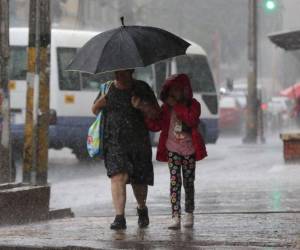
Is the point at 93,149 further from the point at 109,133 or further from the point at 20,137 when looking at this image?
the point at 20,137

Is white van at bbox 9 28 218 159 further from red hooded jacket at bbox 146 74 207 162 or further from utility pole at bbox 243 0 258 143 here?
red hooded jacket at bbox 146 74 207 162

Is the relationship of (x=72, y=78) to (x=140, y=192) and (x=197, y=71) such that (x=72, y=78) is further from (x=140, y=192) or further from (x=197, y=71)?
(x=140, y=192)

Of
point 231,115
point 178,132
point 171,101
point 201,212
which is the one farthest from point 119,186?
point 231,115

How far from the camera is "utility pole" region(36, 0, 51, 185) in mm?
12547

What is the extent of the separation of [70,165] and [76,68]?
13.5 metres

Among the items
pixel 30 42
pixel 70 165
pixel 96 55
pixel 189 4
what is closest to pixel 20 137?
pixel 70 165

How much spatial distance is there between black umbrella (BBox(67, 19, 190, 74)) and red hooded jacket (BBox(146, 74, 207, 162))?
0.27 m

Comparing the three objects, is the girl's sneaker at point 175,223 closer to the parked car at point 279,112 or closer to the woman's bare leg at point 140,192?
the woman's bare leg at point 140,192

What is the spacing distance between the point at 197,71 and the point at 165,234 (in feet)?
53.7

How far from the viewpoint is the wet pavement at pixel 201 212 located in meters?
8.66

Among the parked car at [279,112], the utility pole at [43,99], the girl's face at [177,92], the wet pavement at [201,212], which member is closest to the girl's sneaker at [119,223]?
the wet pavement at [201,212]

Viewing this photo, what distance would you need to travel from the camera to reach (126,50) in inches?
360

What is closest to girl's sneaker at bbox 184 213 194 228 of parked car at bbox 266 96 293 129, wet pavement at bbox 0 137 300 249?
wet pavement at bbox 0 137 300 249

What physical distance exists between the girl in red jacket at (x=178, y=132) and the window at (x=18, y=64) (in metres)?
12.6
